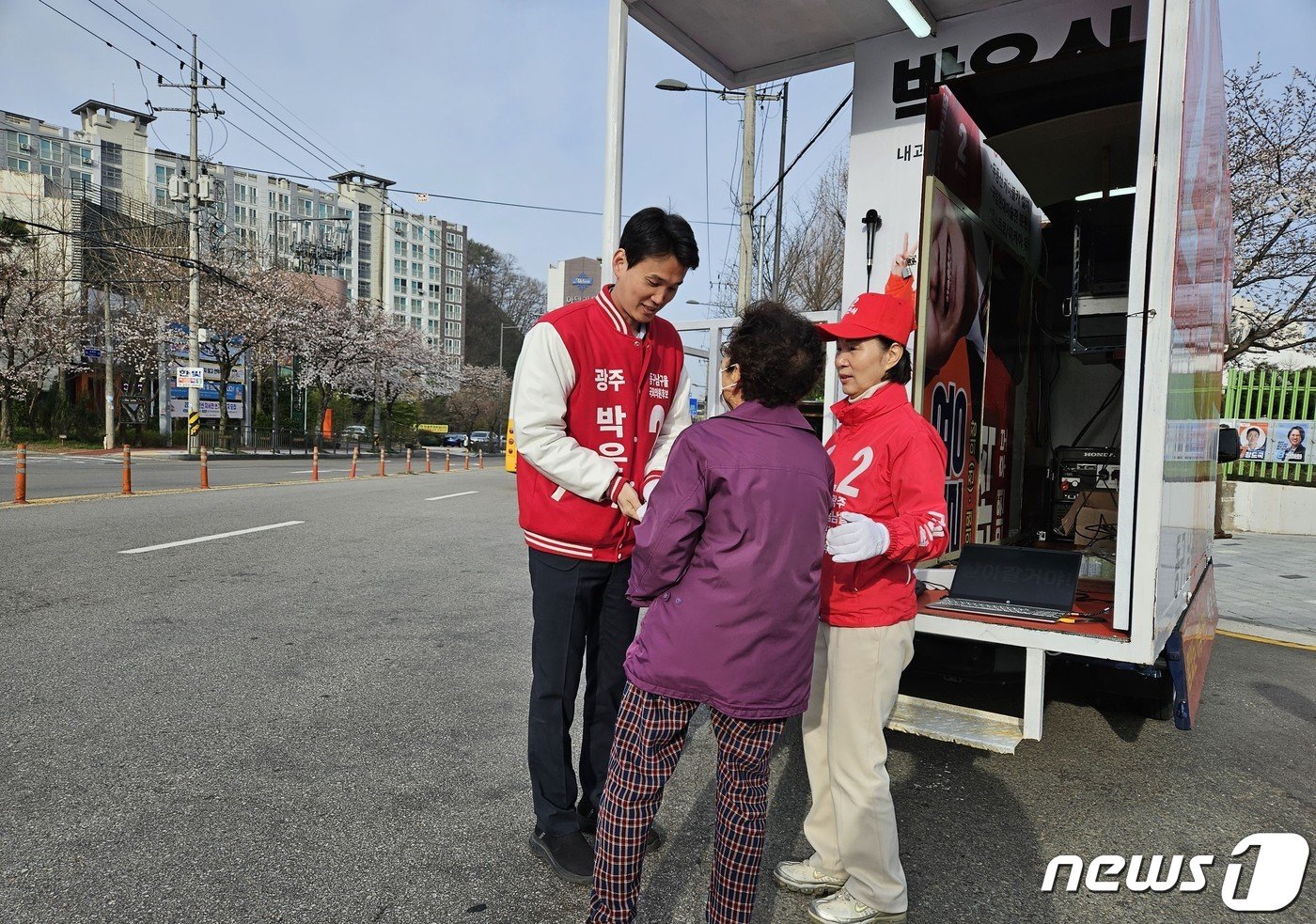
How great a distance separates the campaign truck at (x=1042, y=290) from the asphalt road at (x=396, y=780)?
391 mm

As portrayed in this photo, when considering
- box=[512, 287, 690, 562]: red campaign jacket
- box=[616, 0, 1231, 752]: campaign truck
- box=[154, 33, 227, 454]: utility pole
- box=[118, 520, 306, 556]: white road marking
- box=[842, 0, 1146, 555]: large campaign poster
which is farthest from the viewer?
box=[154, 33, 227, 454]: utility pole

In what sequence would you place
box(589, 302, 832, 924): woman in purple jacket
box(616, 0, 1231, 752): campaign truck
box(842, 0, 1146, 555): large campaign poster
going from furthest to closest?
box(842, 0, 1146, 555): large campaign poster, box(616, 0, 1231, 752): campaign truck, box(589, 302, 832, 924): woman in purple jacket

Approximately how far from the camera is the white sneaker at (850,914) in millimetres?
2361

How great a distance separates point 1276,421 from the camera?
1420 centimetres

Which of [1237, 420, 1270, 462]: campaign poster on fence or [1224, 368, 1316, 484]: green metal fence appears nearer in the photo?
[1224, 368, 1316, 484]: green metal fence

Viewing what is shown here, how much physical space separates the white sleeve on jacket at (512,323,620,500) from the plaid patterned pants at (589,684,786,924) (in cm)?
66

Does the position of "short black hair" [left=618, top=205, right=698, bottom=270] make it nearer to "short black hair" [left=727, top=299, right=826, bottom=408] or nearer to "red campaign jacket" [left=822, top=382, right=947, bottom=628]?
"short black hair" [left=727, top=299, right=826, bottom=408]

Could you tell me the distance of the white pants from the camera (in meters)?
2.33

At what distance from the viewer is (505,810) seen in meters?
Result: 3.05

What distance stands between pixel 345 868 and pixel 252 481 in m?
17.9

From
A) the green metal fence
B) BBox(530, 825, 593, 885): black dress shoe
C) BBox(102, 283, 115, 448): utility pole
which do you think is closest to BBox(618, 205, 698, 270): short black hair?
BBox(530, 825, 593, 885): black dress shoe

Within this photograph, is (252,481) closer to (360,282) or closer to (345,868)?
(345,868)

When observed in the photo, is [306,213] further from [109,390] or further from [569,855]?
[569,855]

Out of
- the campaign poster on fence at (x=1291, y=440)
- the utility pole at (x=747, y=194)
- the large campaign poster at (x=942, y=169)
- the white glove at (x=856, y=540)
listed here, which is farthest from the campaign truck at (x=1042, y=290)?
the utility pole at (x=747, y=194)
